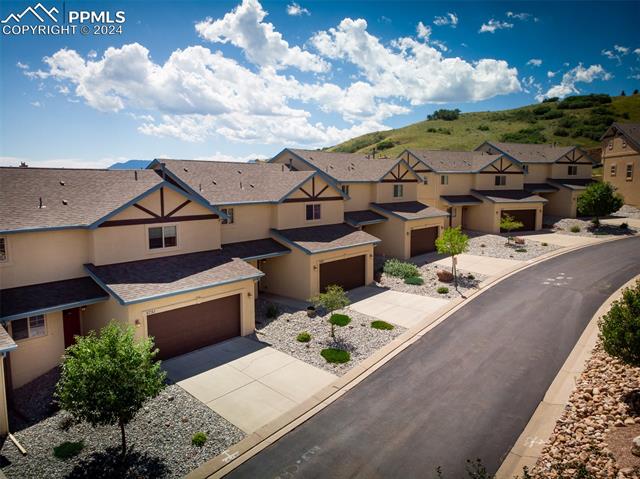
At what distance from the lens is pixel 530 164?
51406 mm

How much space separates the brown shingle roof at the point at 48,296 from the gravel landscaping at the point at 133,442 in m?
3.23

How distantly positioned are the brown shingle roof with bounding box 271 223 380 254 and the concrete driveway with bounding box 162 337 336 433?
7937 millimetres

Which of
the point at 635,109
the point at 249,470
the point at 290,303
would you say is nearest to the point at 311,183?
the point at 290,303

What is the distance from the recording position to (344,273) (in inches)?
1084

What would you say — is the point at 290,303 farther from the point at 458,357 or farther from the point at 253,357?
the point at 458,357

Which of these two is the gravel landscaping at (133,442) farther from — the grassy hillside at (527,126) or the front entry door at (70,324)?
the grassy hillside at (527,126)


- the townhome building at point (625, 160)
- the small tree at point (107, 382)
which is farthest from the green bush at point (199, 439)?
the townhome building at point (625, 160)

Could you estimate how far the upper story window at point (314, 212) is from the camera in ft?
95.1

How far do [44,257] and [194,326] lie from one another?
263 inches

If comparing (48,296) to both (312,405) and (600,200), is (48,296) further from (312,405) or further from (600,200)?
(600,200)

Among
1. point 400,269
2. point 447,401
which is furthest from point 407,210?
point 447,401

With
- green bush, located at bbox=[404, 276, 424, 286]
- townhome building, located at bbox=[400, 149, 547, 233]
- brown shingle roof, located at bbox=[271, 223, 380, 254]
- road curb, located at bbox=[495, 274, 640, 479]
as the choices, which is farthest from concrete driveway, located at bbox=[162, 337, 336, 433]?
townhome building, located at bbox=[400, 149, 547, 233]

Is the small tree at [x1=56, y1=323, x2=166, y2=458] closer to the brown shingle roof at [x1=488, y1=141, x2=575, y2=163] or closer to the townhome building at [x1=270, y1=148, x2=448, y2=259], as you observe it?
the townhome building at [x1=270, y1=148, x2=448, y2=259]

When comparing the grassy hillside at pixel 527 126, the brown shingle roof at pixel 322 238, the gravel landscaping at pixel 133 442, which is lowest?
the gravel landscaping at pixel 133 442
